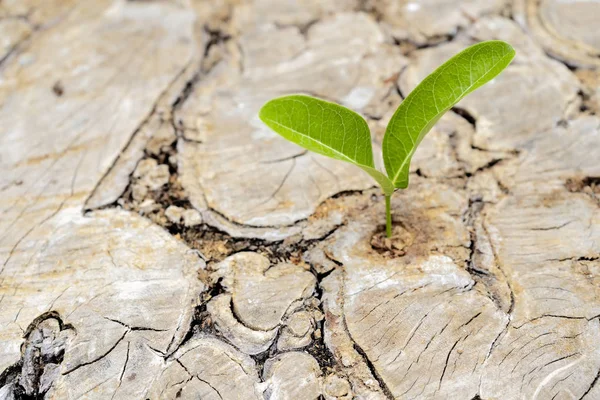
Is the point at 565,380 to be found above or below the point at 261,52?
below

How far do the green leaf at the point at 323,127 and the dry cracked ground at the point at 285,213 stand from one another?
0.26m

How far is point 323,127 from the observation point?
1.39 m

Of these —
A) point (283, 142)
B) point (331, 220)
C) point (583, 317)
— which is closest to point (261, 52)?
point (283, 142)

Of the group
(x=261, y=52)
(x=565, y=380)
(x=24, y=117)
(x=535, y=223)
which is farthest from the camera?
(x=261, y=52)

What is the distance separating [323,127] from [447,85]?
305 millimetres

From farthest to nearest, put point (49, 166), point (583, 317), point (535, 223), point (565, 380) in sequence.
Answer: point (49, 166)
point (535, 223)
point (583, 317)
point (565, 380)

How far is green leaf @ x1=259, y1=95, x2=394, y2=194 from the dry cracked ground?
0.85ft

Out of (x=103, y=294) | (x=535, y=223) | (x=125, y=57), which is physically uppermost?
(x=125, y=57)

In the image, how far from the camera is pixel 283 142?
1.81 m

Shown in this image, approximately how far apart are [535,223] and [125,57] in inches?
59.2

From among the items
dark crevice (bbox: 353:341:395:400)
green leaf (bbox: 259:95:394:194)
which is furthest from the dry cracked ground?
green leaf (bbox: 259:95:394:194)

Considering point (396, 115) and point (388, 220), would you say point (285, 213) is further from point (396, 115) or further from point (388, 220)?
point (396, 115)

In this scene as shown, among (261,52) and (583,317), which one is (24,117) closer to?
(261,52)

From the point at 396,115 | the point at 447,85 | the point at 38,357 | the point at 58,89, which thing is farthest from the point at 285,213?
the point at 58,89
